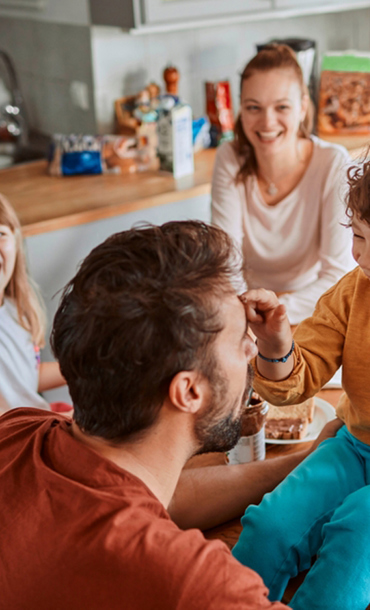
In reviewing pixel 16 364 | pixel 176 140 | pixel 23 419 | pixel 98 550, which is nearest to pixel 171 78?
pixel 176 140

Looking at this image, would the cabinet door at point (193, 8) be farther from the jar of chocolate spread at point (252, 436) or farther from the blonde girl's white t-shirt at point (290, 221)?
the jar of chocolate spread at point (252, 436)

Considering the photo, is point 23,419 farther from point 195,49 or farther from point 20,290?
point 195,49

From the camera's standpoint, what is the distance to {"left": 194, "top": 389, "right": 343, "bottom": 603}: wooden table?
0.95 m

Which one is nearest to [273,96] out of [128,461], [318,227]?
[318,227]

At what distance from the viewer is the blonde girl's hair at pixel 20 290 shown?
1.72 m

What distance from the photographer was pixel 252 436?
1.13 meters

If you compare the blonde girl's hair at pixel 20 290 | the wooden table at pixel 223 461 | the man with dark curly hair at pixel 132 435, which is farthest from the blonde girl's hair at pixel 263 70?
the man with dark curly hair at pixel 132 435

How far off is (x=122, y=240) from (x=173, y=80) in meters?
2.24

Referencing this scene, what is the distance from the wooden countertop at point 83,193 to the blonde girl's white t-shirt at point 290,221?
0.43 m

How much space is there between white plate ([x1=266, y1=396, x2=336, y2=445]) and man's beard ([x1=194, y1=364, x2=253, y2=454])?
275mm

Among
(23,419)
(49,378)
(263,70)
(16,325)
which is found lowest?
(49,378)

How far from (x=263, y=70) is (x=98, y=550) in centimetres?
152

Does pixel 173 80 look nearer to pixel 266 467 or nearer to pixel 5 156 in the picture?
pixel 5 156

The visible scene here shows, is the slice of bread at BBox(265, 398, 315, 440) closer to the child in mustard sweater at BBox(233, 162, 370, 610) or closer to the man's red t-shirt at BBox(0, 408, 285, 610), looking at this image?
the child in mustard sweater at BBox(233, 162, 370, 610)
